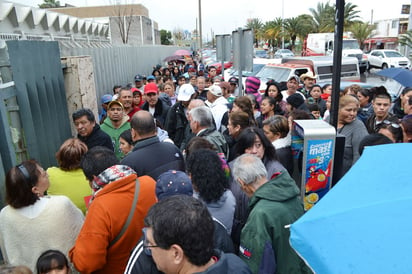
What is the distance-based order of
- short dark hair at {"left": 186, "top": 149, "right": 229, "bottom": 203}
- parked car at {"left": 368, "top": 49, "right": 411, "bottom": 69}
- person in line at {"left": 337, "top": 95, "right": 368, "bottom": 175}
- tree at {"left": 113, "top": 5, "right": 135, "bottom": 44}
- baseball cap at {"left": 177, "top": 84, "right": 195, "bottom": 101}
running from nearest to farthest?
short dark hair at {"left": 186, "top": 149, "right": 229, "bottom": 203}, person in line at {"left": 337, "top": 95, "right": 368, "bottom": 175}, baseball cap at {"left": 177, "top": 84, "right": 195, "bottom": 101}, parked car at {"left": 368, "top": 49, "right": 411, "bottom": 69}, tree at {"left": 113, "top": 5, "right": 135, "bottom": 44}

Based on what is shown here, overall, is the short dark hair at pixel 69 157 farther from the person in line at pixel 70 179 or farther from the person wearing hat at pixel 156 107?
the person wearing hat at pixel 156 107

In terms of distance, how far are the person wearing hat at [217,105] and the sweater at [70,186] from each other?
2.70 m

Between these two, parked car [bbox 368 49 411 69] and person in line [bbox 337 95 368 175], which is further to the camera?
parked car [bbox 368 49 411 69]

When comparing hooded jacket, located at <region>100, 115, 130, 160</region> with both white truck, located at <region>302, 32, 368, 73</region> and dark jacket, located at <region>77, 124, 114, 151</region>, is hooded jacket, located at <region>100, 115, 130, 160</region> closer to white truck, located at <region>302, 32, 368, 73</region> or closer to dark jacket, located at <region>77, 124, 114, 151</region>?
dark jacket, located at <region>77, 124, 114, 151</region>

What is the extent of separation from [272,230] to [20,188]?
70.3 inches

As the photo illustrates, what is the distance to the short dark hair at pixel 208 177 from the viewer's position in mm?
2582

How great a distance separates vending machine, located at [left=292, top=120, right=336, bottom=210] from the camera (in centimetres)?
323

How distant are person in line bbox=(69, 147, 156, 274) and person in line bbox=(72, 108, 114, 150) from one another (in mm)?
1858

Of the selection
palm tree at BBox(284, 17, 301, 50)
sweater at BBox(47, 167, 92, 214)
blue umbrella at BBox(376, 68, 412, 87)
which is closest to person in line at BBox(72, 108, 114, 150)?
sweater at BBox(47, 167, 92, 214)

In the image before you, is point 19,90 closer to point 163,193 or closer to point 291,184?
point 163,193

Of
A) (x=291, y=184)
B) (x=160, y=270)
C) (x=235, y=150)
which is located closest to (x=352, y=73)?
(x=235, y=150)

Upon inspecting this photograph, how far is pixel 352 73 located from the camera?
13758 millimetres

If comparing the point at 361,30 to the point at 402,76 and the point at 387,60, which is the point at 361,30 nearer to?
the point at 387,60

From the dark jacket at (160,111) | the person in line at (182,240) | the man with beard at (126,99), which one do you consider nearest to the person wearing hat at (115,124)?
the man with beard at (126,99)
